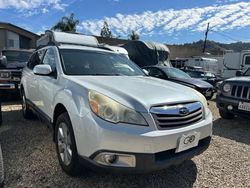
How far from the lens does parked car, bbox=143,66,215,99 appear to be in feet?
32.2

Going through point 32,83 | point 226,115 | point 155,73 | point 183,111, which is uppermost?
point 183,111

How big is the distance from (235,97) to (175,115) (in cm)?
374

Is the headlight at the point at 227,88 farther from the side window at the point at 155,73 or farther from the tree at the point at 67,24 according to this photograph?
the tree at the point at 67,24

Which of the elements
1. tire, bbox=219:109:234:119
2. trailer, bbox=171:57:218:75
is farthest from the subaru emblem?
trailer, bbox=171:57:218:75

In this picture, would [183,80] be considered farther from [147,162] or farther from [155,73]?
[147,162]

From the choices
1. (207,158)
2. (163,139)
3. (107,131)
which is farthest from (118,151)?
(207,158)

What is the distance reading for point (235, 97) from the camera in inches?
236

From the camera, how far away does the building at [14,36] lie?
26.6 metres

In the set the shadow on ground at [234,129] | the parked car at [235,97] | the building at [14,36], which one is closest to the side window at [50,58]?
the shadow on ground at [234,129]

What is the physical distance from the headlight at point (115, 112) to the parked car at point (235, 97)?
3901 mm

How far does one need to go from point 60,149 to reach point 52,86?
95cm

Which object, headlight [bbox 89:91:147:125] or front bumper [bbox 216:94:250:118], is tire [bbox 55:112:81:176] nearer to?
headlight [bbox 89:91:147:125]

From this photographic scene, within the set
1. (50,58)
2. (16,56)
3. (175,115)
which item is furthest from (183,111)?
(16,56)

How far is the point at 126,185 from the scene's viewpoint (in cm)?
308
